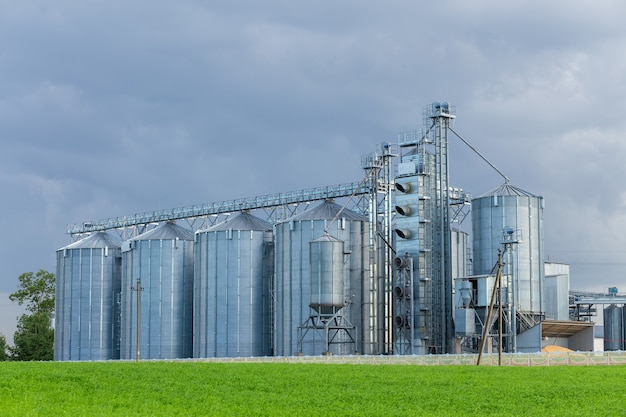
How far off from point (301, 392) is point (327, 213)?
53.3 metres

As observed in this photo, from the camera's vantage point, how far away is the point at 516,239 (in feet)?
281

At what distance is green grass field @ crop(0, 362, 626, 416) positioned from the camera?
38469mm

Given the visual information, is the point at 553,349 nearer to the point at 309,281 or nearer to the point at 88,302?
the point at 309,281

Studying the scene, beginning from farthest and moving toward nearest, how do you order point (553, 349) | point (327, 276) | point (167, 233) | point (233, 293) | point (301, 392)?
point (167, 233) → point (233, 293) → point (327, 276) → point (553, 349) → point (301, 392)

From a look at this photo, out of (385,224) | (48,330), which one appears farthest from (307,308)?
(48,330)

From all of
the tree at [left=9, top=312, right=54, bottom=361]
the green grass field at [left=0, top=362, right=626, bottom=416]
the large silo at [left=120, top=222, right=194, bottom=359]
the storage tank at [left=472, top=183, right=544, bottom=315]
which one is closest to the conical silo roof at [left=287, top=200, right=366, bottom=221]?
the storage tank at [left=472, top=183, right=544, bottom=315]

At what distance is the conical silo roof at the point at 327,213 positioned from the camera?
9725 centimetres

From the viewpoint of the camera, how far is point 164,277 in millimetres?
108375

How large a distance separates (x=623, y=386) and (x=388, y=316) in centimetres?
4675

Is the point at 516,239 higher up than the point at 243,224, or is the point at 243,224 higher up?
the point at 243,224

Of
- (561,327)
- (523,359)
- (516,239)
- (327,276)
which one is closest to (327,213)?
(327,276)

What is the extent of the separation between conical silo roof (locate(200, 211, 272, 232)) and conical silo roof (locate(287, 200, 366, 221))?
7146 mm

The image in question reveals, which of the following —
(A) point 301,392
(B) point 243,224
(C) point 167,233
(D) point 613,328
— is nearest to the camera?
(A) point 301,392

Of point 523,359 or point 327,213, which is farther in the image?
point 327,213
